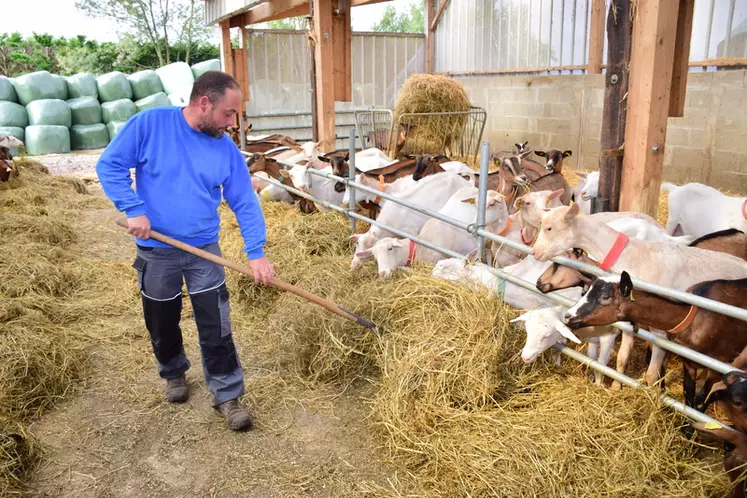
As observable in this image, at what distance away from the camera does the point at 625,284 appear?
3084mm

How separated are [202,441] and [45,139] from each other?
18.1m

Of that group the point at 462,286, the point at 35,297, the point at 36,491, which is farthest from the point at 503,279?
the point at 35,297

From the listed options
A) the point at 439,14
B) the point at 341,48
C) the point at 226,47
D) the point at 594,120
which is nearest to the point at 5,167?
the point at 226,47

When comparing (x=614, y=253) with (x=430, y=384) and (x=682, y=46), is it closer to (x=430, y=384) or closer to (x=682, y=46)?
(x=430, y=384)

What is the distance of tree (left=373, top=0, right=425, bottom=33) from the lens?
42.5 m

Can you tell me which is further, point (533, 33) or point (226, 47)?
point (533, 33)

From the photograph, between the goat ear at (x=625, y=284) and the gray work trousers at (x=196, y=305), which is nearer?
the goat ear at (x=625, y=284)

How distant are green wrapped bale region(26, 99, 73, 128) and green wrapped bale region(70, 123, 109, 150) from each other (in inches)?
25.8

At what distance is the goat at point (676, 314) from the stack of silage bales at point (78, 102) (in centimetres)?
1825

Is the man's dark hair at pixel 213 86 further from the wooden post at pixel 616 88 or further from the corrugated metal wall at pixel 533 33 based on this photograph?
the corrugated metal wall at pixel 533 33

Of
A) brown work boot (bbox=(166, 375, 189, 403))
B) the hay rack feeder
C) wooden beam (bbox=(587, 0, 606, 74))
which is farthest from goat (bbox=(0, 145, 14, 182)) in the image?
wooden beam (bbox=(587, 0, 606, 74))

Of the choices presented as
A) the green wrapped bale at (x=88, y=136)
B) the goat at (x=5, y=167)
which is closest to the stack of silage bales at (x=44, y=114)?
the green wrapped bale at (x=88, y=136)

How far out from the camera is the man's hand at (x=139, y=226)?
132 inches

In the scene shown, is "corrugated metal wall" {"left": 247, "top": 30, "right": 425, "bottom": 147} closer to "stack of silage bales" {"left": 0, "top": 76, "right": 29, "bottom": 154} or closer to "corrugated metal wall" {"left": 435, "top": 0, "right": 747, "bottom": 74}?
"corrugated metal wall" {"left": 435, "top": 0, "right": 747, "bottom": 74}
